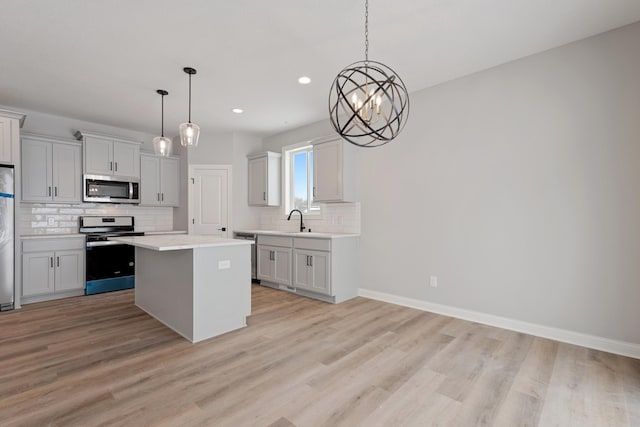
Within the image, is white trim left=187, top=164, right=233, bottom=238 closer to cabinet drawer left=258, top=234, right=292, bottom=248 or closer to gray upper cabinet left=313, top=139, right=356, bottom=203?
cabinet drawer left=258, top=234, right=292, bottom=248

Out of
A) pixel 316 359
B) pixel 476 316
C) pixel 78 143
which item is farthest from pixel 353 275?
pixel 78 143

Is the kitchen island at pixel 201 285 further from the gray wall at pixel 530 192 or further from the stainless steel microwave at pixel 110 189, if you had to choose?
the stainless steel microwave at pixel 110 189

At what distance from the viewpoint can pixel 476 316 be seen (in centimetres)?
334

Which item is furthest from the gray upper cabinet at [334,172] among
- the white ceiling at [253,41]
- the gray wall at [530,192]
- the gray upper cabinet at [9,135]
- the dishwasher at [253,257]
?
the gray upper cabinet at [9,135]

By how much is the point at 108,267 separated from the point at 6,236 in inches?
49.2

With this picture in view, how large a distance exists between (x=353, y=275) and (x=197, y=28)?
333 cm

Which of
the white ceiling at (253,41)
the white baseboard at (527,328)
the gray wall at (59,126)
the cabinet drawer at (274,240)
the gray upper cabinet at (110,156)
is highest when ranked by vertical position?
the white ceiling at (253,41)

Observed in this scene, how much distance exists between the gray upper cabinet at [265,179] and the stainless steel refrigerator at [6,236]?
3180 mm

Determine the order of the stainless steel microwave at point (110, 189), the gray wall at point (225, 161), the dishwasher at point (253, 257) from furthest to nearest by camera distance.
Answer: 1. the gray wall at point (225, 161)
2. the dishwasher at point (253, 257)
3. the stainless steel microwave at point (110, 189)

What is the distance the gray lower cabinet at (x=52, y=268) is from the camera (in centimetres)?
406

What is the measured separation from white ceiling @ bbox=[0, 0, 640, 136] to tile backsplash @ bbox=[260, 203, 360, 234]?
1.61 meters

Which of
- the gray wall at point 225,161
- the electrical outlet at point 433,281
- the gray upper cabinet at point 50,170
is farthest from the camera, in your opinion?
the gray wall at point 225,161

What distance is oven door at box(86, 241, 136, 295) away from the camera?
4.54m

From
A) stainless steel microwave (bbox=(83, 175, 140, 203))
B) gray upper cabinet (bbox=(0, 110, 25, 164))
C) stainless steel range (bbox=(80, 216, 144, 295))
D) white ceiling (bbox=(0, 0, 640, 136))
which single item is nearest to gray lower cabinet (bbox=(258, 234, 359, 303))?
white ceiling (bbox=(0, 0, 640, 136))
